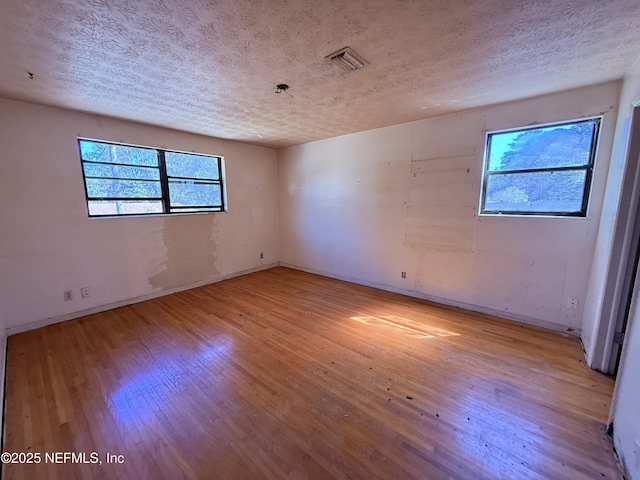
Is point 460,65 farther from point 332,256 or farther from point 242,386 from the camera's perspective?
point 332,256

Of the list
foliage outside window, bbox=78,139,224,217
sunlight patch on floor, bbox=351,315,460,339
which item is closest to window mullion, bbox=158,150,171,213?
foliage outside window, bbox=78,139,224,217

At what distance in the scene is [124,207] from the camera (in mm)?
3473

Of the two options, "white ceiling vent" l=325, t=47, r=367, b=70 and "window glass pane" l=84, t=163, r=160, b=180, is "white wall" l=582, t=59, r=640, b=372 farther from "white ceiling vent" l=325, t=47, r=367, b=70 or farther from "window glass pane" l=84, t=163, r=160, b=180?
"window glass pane" l=84, t=163, r=160, b=180

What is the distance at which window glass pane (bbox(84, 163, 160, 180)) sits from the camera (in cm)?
318

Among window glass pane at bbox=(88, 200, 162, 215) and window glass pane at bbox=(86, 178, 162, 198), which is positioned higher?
window glass pane at bbox=(86, 178, 162, 198)

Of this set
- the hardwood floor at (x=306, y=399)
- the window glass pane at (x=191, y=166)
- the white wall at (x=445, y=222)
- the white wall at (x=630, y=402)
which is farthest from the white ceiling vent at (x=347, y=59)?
the window glass pane at (x=191, y=166)

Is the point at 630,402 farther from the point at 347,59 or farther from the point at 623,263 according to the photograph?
the point at 347,59

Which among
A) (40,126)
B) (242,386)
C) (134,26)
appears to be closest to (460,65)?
(134,26)

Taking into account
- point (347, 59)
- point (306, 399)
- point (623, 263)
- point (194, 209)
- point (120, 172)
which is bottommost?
point (306, 399)

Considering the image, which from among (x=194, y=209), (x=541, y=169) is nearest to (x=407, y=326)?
(x=541, y=169)

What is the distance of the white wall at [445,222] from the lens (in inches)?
104

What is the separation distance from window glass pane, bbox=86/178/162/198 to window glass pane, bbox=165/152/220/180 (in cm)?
36

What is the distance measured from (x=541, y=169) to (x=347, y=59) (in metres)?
2.40

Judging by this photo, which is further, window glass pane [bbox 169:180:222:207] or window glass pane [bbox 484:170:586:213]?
window glass pane [bbox 169:180:222:207]
